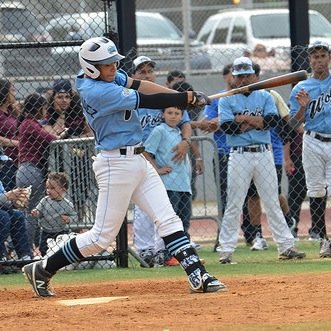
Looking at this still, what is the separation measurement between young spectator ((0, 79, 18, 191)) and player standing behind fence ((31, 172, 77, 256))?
81cm

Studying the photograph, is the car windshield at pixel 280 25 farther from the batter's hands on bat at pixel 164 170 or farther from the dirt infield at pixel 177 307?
the dirt infield at pixel 177 307

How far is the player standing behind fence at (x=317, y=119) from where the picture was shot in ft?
37.4

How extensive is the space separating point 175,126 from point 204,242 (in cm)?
260

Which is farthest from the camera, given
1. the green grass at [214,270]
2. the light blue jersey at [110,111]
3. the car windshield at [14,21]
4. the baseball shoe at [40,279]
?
the car windshield at [14,21]

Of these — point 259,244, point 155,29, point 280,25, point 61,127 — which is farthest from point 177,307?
point 155,29

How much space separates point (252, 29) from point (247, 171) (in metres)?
10.6

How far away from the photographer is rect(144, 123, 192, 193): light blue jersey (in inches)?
448

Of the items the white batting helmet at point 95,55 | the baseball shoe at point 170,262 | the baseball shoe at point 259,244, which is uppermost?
the white batting helmet at point 95,55

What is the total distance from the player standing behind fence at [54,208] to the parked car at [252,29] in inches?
394

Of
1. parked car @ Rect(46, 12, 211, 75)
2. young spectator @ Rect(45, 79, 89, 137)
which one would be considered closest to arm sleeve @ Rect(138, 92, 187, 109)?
young spectator @ Rect(45, 79, 89, 137)

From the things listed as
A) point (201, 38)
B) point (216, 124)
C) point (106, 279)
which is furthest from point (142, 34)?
point (106, 279)

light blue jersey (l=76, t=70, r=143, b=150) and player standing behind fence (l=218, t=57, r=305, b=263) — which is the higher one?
light blue jersey (l=76, t=70, r=143, b=150)

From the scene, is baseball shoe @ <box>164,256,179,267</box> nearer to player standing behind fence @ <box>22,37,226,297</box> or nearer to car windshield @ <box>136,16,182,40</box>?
player standing behind fence @ <box>22,37,226,297</box>

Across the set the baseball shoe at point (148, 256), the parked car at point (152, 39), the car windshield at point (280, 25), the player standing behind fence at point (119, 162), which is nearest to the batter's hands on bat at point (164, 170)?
the baseball shoe at point (148, 256)
